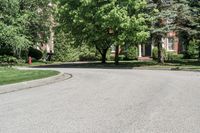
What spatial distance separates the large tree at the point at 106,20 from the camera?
122 ft

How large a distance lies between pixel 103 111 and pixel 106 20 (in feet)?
84.7

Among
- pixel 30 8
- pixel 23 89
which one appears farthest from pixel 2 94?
pixel 30 8

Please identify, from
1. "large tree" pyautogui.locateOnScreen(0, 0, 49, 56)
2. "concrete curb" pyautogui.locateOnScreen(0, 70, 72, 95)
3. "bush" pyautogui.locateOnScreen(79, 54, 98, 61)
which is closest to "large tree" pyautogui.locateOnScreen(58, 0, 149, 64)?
"large tree" pyautogui.locateOnScreen(0, 0, 49, 56)

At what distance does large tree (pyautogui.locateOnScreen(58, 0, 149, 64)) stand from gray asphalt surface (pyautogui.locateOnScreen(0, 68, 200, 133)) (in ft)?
65.7

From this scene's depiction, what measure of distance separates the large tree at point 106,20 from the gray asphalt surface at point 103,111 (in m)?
20.0

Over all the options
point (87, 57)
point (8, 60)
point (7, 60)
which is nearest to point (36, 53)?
point (87, 57)

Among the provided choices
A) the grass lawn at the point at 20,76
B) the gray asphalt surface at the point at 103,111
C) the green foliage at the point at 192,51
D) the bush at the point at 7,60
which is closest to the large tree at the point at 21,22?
the bush at the point at 7,60

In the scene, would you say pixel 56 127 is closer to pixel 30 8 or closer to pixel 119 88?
pixel 119 88

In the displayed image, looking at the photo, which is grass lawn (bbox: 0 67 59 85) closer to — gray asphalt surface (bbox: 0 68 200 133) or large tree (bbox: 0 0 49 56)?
gray asphalt surface (bbox: 0 68 200 133)

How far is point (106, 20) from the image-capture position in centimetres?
3719

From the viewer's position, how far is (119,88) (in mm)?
18453

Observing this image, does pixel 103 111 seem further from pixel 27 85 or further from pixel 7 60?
pixel 7 60

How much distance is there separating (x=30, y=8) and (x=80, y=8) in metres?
9.43

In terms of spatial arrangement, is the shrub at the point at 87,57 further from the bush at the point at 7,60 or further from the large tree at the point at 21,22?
the bush at the point at 7,60
